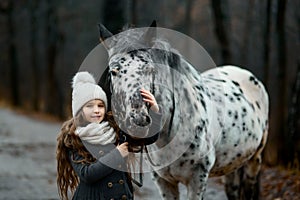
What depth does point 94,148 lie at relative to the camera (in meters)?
3.87

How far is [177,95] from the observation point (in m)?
4.75

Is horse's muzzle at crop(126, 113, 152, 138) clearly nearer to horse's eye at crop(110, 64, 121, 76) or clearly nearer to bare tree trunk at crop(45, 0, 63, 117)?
horse's eye at crop(110, 64, 121, 76)

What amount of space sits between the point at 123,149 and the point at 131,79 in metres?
0.48

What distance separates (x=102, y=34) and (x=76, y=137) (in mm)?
855

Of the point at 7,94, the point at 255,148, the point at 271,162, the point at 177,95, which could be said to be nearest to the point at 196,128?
the point at 177,95

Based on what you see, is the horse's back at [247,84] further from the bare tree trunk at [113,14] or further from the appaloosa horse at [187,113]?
the bare tree trunk at [113,14]

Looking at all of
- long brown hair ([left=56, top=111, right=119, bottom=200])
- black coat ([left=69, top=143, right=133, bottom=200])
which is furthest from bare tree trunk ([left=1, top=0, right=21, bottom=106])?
black coat ([left=69, top=143, right=133, bottom=200])

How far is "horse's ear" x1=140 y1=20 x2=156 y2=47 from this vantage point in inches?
162

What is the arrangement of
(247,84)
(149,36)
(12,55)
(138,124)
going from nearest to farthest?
(138,124) → (149,36) → (247,84) → (12,55)

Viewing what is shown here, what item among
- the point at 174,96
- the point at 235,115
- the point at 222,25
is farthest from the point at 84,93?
the point at 222,25

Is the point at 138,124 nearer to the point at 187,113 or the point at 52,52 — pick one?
the point at 187,113

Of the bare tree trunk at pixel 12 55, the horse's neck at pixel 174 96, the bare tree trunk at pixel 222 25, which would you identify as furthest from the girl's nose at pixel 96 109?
the bare tree trunk at pixel 12 55

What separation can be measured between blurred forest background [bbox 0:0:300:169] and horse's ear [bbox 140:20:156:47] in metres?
5.04

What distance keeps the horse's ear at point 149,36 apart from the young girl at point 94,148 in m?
0.49
